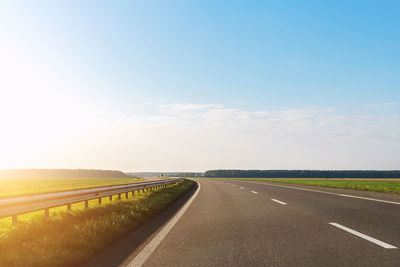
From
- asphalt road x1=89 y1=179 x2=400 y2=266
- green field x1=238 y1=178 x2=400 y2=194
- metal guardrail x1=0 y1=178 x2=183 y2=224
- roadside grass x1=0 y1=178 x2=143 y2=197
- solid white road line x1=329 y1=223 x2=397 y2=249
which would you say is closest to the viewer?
asphalt road x1=89 y1=179 x2=400 y2=266

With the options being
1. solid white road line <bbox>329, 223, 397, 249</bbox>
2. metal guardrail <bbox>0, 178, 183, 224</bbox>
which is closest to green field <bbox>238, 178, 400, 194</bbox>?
solid white road line <bbox>329, 223, 397, 249</bbox>

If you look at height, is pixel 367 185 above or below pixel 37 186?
above

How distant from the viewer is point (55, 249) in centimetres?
524

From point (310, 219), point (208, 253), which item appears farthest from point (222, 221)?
point (208, 253)

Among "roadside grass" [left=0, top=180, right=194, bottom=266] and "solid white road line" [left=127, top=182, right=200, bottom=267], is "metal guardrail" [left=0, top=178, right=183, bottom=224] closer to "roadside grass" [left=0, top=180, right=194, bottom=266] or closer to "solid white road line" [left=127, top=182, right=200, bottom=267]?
"roadside grass" [left=0, top=180, right=194, bottom=266]

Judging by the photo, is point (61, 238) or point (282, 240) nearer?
point (61, 238)

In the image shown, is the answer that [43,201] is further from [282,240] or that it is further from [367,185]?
[367,185]

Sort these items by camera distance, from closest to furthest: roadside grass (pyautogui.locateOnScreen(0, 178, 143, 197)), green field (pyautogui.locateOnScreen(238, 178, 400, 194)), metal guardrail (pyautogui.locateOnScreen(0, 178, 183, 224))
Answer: metal guardrail (pyautogui.locateOnScreen(0, 178, 183, 224)) → green field (pyautogui.locateOnScreen(238, 178, 400, 194)) → roadside grass (pyautogui.locateOnScreen(0, 178, 143, 197))

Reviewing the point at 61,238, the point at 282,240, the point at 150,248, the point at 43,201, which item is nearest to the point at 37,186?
the point at 43,201

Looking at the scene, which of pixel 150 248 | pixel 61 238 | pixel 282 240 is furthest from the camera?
pixel 282 240

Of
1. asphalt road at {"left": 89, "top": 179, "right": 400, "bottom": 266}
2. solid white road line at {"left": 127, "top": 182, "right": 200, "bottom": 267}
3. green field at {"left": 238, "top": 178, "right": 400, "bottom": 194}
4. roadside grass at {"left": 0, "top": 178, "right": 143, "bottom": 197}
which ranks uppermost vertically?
green field at {"left": 238, "top": 178, "right": 400, "bottom": 194}

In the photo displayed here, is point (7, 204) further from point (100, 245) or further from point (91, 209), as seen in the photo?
point (91, 209)

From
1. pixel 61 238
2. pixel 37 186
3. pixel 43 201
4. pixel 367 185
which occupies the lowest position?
pixel 61 238

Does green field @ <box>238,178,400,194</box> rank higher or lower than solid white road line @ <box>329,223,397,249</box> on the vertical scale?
higher
